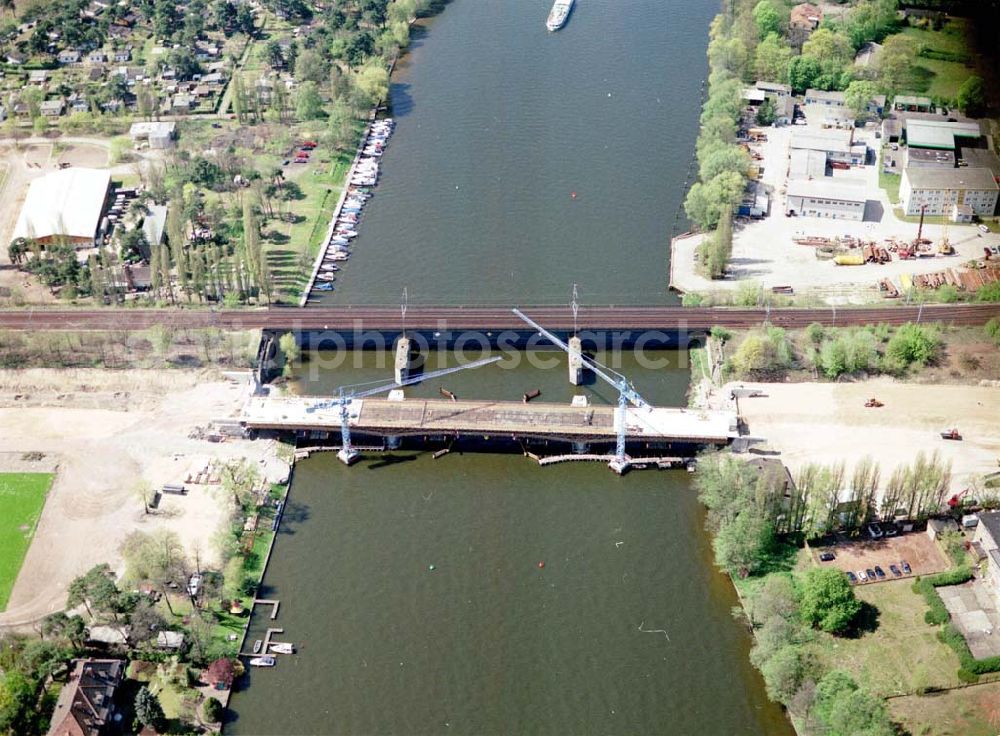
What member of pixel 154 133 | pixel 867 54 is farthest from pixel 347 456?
pixel 867 54

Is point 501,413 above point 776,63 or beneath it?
beneath

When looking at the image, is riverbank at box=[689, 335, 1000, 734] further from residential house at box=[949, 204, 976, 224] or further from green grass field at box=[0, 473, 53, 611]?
green grass field at box=[0, 473, 53, 611]

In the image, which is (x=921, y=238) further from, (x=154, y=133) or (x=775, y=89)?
(x=154, y=133)

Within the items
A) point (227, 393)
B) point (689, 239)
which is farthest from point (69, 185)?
point (689, 239)

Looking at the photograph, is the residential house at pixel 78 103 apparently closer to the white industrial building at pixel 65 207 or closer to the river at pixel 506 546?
the white industrial building at pixel 65 207

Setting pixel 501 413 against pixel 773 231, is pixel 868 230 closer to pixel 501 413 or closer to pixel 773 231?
pixel 773 231

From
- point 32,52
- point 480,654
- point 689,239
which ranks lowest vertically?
point 480,654
